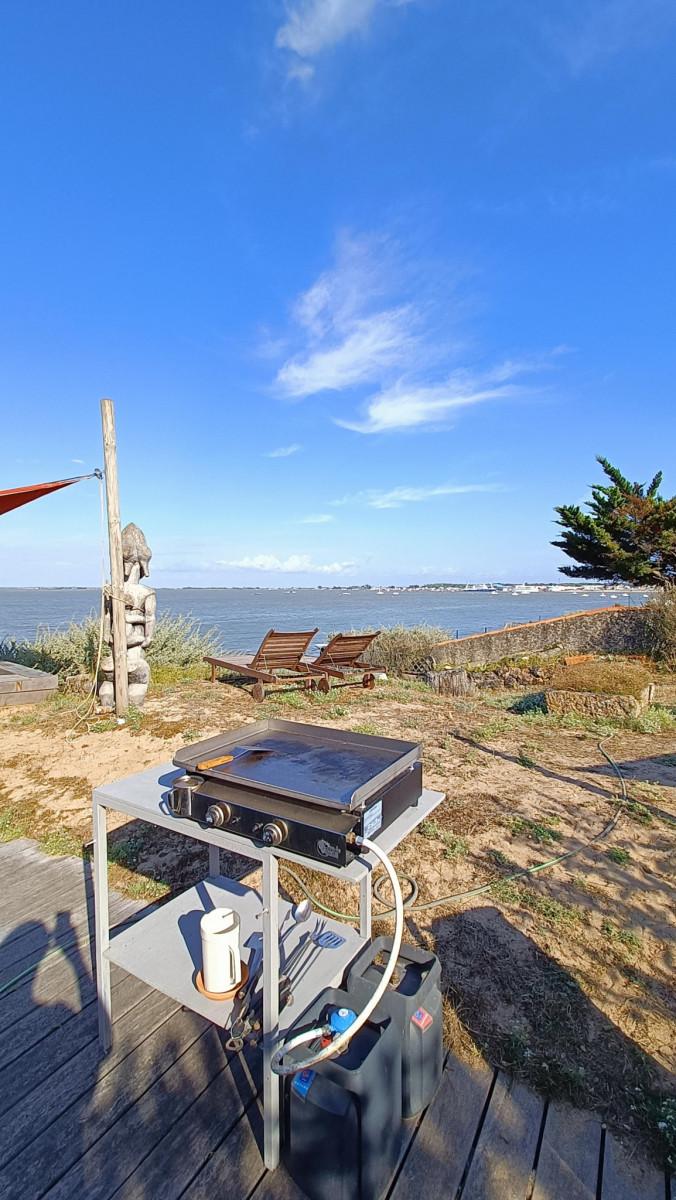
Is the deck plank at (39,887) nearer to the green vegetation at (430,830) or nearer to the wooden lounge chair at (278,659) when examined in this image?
the green vegetation at (430,830)

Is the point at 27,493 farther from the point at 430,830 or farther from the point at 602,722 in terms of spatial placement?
the point at 602,722

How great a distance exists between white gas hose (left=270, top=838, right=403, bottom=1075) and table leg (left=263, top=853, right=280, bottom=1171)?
0.23ft

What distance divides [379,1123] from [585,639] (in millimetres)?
13179

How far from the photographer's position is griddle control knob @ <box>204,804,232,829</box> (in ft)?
4.96

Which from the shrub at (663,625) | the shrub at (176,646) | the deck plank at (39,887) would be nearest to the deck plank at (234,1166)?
the deck plank at (39,887)

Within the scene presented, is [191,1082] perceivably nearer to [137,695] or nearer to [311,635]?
[137,695]

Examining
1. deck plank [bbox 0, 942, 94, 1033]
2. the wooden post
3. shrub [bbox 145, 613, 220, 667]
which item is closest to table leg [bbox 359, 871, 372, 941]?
deck plank [bbox 0, 942, 94, 1033]

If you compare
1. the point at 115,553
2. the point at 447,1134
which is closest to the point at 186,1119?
the point at 447,1134

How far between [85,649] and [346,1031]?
29.9 ft

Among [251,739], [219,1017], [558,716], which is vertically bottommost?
[558,716]

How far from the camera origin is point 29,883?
315cm

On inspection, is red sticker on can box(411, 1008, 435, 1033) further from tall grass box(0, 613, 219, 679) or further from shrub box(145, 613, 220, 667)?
shrub box(145, 613, 220, 667)

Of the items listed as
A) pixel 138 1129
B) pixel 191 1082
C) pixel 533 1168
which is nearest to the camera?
pixel 533 1168

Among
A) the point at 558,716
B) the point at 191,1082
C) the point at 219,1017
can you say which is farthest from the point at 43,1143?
the point at 558,716
